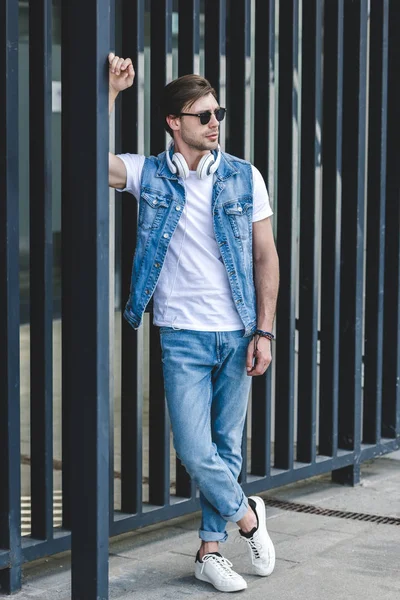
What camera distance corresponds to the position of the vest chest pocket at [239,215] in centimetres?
400

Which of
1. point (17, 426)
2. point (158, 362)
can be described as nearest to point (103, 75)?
point (17, 426)

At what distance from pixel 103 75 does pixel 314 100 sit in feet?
8.62

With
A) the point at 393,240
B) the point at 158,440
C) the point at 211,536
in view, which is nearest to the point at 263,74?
the point at 393,240

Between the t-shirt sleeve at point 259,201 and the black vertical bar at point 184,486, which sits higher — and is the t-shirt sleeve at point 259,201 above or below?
above

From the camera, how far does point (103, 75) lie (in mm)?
3090

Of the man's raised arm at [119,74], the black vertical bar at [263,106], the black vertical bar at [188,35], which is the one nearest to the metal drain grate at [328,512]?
the black vertical bar at [263,106]

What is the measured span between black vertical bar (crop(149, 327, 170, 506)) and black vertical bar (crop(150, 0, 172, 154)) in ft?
3.40

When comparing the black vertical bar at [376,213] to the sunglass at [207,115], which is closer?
the sunglass at [207,115]

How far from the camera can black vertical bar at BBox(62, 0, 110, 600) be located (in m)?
3.08

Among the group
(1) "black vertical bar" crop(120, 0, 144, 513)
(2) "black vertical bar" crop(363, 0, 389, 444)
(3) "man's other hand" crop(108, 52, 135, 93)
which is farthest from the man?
(2) "black vertical bar" crop(363, 0, 389, 444)

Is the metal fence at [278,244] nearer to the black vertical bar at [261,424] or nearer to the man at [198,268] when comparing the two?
the black vertical bar at [261,424]

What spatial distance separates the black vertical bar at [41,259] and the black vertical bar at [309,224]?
1806mm

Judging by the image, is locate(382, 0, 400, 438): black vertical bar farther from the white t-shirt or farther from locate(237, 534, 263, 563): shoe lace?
the white t-shirt

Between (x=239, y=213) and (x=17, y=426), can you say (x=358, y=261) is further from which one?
(x=17, y=426)
